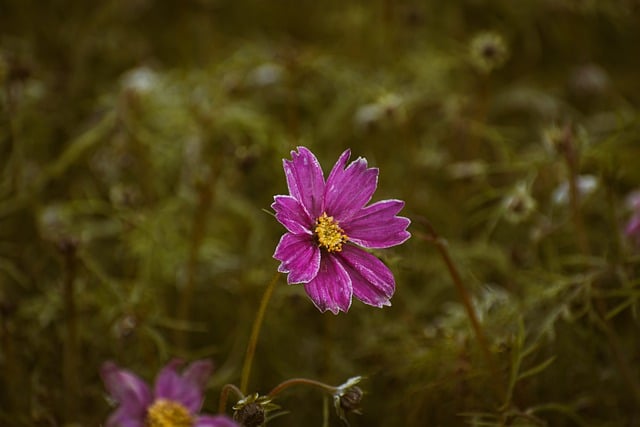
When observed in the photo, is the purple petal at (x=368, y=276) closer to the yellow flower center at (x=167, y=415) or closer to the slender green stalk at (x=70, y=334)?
the yellow flower center at (x=167, y=415)

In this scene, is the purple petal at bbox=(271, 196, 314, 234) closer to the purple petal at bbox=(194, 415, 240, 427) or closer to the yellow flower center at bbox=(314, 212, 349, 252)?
the yellow flower center at bbox=(314, 212, 349, 252)

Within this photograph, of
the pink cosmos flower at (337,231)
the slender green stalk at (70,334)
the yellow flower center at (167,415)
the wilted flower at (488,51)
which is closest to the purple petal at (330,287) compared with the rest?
the pink cosmos flower at (337,231)

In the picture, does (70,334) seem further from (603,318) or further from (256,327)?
(603,318)

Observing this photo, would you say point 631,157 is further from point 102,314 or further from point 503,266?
point 102,314

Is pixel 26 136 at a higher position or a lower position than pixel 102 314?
higher

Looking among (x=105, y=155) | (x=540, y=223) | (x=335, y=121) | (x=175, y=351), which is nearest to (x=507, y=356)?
(x=540, y=223)

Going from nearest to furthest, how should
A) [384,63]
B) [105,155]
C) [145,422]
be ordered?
[145,422] → [105,155] → [384,63]
